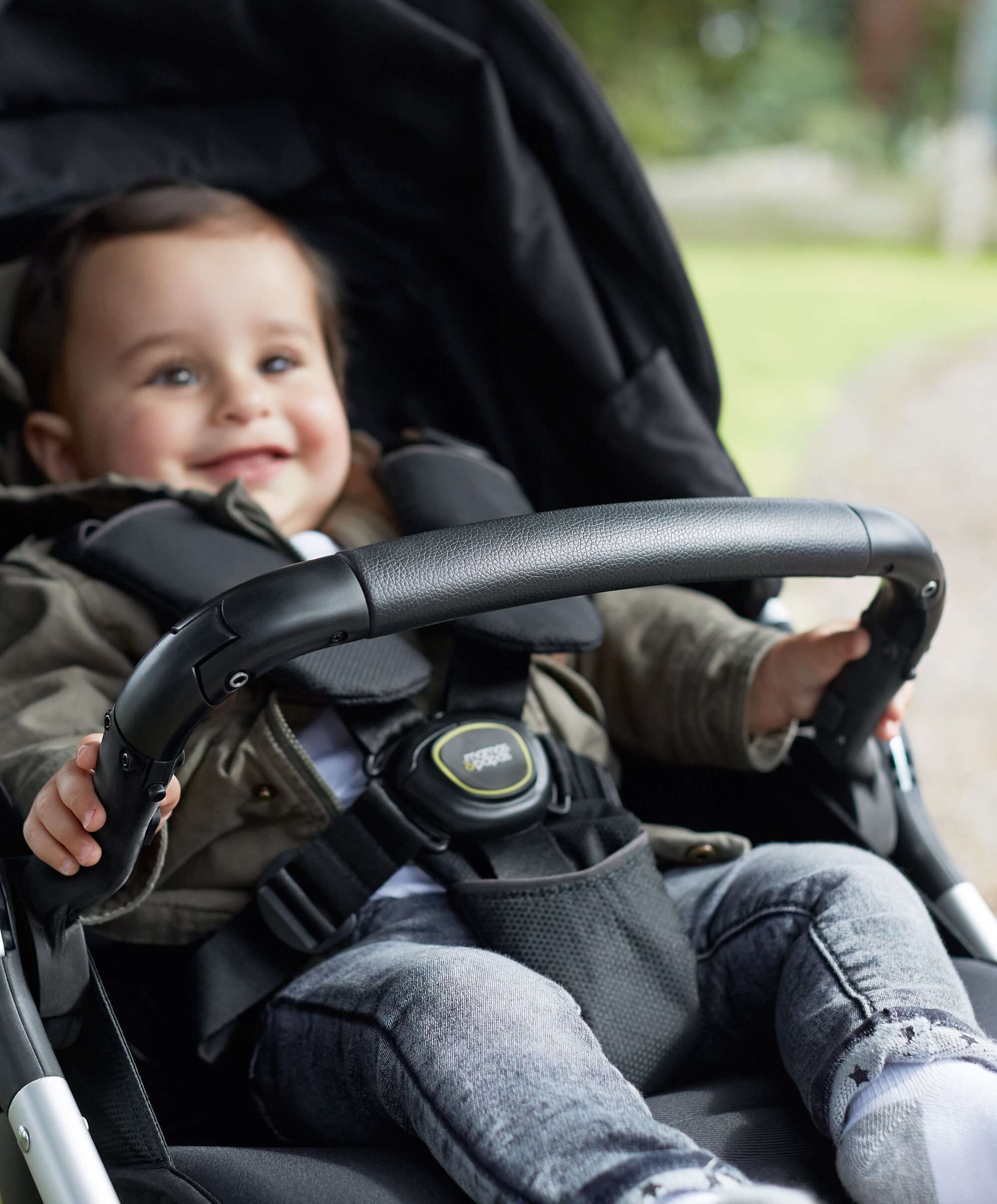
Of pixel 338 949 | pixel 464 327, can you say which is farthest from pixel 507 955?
pixel 464 327

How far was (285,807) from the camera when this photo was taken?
114cm

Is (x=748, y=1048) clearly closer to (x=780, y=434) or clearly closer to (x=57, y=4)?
(x=57, y=4)

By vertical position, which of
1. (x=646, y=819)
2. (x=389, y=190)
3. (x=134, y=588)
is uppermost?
(x=389, y=190)

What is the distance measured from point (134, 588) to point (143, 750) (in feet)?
1.49

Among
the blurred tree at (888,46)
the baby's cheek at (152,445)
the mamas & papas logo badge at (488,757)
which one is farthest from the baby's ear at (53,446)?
the blurred tree at (888,46)

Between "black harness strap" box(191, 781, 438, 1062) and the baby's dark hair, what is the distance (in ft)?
2.10

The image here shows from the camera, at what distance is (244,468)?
1.38 metres

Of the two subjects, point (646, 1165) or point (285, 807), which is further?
point (285, 807)

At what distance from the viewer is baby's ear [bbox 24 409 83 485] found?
1.46 meters

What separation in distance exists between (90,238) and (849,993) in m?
1.09

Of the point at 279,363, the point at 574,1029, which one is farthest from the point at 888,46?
the point at 574,1029

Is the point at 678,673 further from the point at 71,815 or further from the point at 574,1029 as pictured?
the point at 71,815

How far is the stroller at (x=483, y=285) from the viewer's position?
95 centimetres

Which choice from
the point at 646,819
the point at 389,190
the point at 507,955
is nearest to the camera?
the point at 507,955
